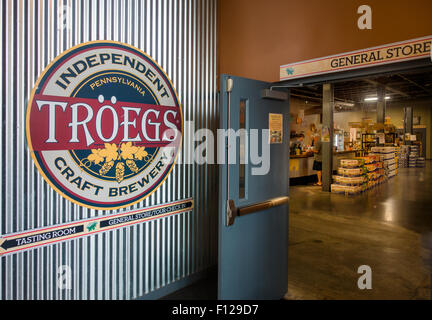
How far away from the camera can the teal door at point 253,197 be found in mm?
2416

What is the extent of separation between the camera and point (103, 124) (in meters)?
2.48

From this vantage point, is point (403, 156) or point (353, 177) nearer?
point (353, 177)

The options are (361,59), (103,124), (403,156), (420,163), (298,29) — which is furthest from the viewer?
(420,163)

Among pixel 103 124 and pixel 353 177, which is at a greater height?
pixel 103 124

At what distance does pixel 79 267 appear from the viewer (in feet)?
7.83

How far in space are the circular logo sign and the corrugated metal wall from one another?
8 cm

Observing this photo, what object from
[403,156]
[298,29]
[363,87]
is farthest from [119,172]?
[403,156]

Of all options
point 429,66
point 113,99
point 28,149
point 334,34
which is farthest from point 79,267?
point 429,66

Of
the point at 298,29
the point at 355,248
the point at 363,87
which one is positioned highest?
the point at 363,87

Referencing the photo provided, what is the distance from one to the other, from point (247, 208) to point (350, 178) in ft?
23.8

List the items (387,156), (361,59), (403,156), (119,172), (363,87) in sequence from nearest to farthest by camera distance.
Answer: (361,59), (119,172), (387,156), (363,87), (403,156)

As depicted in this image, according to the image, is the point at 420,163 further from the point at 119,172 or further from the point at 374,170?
the point at 119,172

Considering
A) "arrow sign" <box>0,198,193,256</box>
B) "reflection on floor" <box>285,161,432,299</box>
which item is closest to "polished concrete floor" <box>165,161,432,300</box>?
"reflection on floor" <box>285,161,432,299</box>
